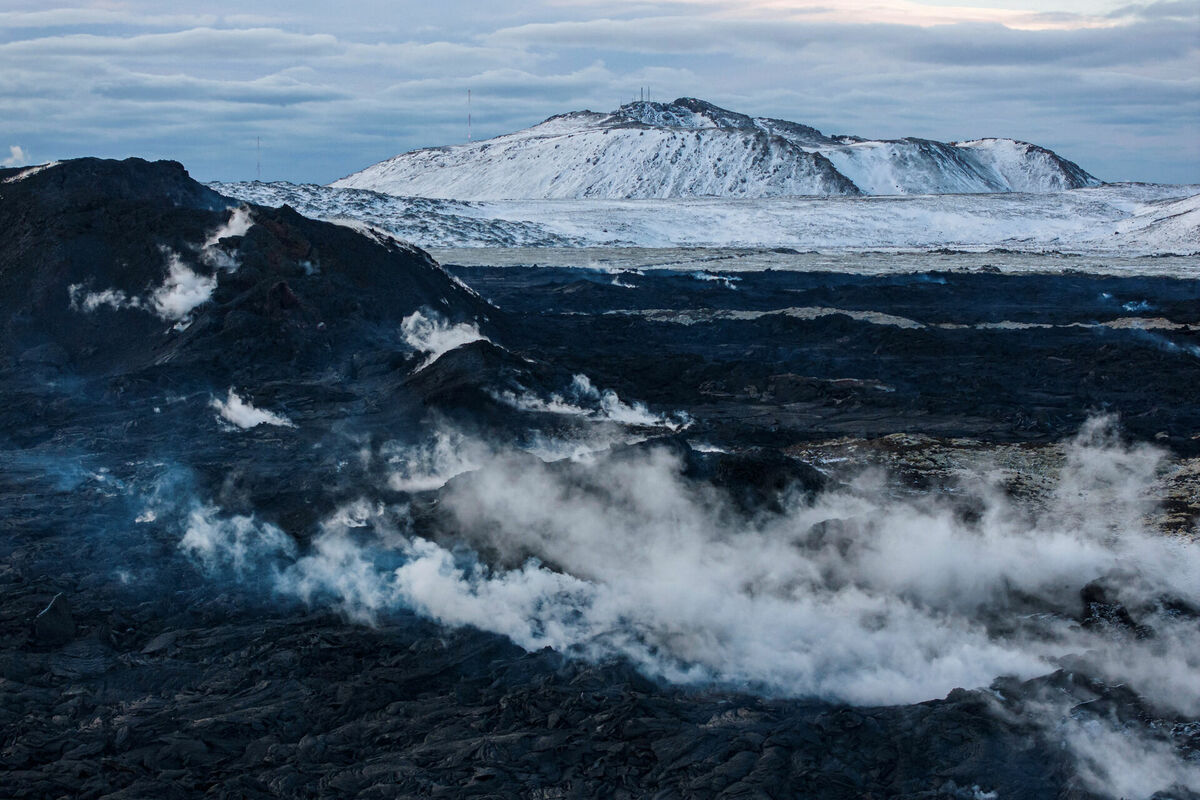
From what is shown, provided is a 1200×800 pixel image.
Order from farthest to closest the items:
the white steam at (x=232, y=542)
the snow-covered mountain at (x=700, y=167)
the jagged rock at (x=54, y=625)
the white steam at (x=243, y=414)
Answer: the snow-covered mountain at (x=700, y=167) → the white steam at (x=243, y=414) → the white steam at (x=232, y=542) → the jagged rock at (x=54, y=625)

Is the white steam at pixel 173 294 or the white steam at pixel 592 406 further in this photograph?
the white steam at pixel 173 294

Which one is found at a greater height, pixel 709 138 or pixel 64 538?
pixel 709 138

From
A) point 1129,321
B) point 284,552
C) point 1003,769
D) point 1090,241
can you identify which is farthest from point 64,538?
point 1090,241

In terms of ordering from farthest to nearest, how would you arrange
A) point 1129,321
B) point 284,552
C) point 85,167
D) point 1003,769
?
point 1129,321
point 85,167
point 284,552
point 1003,769

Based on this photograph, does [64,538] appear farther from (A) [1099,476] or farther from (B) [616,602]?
(A) [1099,476]

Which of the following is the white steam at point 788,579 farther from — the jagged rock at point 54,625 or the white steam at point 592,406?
the white steam at point 592,406

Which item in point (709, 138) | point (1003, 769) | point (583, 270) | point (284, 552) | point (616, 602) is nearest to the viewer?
point (1003, 769)

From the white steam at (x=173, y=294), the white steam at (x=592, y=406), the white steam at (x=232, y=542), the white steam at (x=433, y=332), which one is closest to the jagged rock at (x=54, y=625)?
the white steam at (x=232, y=542)
